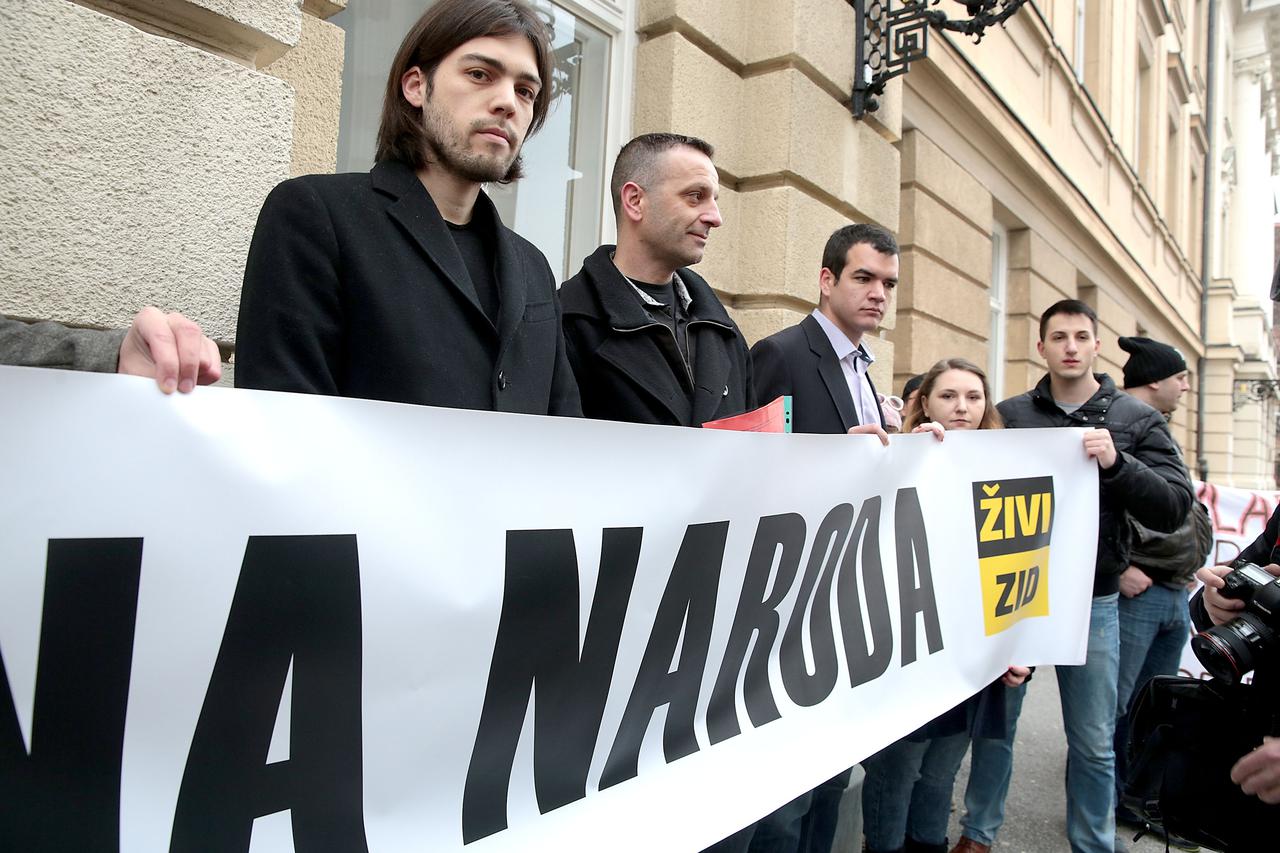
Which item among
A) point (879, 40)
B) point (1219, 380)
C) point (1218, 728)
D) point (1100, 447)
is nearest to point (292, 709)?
point (1218, 728)

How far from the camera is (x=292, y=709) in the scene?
104cm

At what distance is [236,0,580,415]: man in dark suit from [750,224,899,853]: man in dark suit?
971mm

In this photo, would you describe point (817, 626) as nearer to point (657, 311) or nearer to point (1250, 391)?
point (657, 311)

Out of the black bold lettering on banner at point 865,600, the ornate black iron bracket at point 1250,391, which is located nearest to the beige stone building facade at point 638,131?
the black bold lettering on banner at point 865,600

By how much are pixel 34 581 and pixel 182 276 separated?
45.9 inches

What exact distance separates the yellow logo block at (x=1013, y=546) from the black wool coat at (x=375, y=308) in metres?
1.54

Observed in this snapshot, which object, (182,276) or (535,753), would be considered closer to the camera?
(535,753)

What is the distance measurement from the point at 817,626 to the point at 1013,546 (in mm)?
1001

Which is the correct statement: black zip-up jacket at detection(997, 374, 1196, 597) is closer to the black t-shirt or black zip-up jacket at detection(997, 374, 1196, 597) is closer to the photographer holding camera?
the photographer holding camera

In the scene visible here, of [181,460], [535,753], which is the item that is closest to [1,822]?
[181,460]

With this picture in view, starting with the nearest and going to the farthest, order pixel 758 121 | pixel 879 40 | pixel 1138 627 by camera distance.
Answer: pixel 1138 627
pixel 758 121
pixel 879 40

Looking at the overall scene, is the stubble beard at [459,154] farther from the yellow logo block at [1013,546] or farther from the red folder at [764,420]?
A: the yellow logo block at [1013,546]

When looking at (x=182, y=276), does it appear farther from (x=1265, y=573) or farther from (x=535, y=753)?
(x=1265, y=573)

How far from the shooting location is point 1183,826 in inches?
67.1
